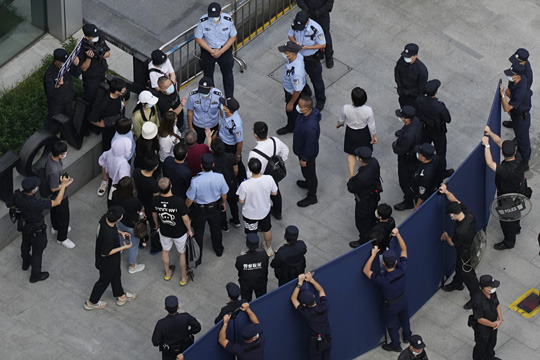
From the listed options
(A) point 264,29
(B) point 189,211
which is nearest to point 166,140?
(B) point 189,211

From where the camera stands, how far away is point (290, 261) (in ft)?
56.7

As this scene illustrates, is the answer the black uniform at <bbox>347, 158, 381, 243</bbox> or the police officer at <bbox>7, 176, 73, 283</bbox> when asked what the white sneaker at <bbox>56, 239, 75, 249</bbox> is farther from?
the black uniform at <bbox>347, 158, 381, 243</bbox>

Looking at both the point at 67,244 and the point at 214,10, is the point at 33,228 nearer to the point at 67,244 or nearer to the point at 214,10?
the point at 67,244

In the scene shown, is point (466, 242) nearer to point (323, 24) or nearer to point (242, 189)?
point (242, 189)

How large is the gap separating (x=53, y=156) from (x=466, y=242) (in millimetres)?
5802

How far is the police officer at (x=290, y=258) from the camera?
17.2 m

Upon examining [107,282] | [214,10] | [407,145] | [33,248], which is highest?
[214,10]

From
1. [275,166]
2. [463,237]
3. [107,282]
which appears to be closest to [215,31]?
[275,166]

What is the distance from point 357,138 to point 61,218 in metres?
4.56

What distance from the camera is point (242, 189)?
59.5 ft

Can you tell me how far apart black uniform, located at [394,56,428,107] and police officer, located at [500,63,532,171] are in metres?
1.28

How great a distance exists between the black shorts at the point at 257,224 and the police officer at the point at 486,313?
10.6ft

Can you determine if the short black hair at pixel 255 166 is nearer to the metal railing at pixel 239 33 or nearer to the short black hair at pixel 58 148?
the short black hair at pixel 58 148

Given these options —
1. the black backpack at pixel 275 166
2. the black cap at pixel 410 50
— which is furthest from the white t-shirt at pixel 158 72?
the black cap at pixel 410 50
